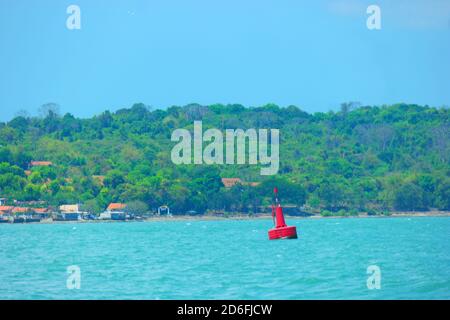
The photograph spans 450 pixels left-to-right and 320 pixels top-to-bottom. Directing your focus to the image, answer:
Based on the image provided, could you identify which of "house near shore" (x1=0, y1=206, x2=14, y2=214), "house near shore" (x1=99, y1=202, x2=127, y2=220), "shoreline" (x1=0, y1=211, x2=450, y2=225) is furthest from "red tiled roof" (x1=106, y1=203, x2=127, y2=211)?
"house near shore" (x1=0, y1=206, x2=14, y2=214)

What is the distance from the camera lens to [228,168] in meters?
163

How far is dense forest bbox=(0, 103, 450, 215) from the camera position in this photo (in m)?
140

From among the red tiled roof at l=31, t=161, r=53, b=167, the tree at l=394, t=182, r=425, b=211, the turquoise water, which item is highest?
the red tiled roof at l=31, t=161, r=53, b=167

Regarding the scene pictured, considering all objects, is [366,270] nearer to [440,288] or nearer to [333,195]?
[440,288]

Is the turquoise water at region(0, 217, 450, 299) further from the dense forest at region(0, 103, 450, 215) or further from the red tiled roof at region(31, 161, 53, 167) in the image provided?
the red tiled roof at region(31, 161, 53, 167)

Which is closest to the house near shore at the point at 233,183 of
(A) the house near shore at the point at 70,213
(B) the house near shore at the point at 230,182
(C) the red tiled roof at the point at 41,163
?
(B) the house near shore at the point at 230,182

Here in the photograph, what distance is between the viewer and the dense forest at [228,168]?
13988cm

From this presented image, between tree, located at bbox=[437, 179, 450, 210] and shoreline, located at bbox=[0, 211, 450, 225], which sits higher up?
tree, located at bbox=[437, 179, 450, 210]

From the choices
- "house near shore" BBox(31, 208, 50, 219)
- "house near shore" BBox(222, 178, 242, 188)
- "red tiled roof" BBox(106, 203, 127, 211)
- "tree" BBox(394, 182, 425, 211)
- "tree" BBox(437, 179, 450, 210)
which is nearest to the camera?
"house near shore" BBox(31, 208, 50, 219)

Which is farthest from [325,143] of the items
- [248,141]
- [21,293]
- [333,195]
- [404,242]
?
[21,293]

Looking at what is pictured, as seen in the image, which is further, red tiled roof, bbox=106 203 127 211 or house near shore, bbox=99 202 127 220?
red tiled roof, bbox=106 203 127 211

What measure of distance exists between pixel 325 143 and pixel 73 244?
121555 millimetres

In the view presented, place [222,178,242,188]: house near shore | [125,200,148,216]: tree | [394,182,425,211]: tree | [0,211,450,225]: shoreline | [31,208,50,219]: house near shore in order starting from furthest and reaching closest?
1. [394,182,425,211]: tree
2. [222,178,242,188]: house near shore
3. [125,200,148,216]: tree
4. [0,211,450,225]: shoreline
5. [31,208,50,219]: house near shore

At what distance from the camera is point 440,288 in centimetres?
3456
